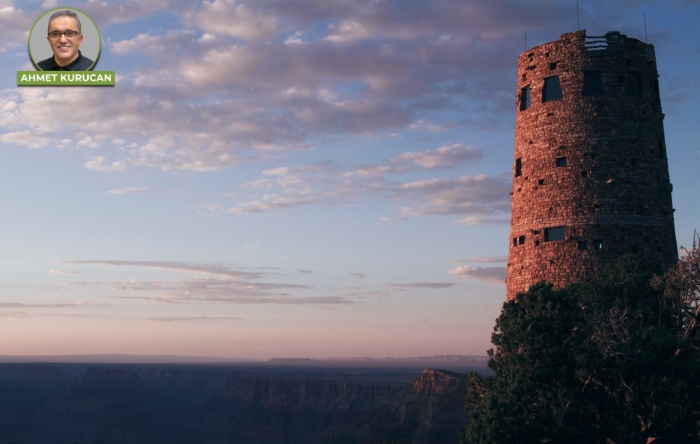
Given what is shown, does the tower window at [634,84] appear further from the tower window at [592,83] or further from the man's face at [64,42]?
the man's face at [64,42]

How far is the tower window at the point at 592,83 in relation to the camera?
172ft

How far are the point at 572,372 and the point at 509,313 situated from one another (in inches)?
186

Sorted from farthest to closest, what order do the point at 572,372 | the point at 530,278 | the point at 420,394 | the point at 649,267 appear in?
the point at 420,394 < the point at 530,278 < the point at 649,267 < the point at 572,372

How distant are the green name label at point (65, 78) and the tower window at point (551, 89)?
28259 mm

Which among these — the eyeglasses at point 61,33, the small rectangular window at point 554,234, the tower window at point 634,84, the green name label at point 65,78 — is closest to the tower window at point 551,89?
the tower window at point 634,84

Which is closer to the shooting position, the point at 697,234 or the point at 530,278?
the point at 697,234

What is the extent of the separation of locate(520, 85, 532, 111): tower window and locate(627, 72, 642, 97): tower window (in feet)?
21.3

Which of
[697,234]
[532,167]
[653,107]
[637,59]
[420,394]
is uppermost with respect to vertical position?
[637,59]

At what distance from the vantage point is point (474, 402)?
146 ft

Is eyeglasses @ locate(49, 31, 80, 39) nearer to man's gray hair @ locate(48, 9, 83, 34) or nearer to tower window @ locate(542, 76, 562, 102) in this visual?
man's gray hair @ locate(48, 9, 83, 34)

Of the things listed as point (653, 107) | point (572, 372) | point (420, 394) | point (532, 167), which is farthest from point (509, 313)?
point (420, 394)

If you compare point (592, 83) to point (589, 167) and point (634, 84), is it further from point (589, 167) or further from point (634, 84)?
point (589, 167)

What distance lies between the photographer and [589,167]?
2023 inches

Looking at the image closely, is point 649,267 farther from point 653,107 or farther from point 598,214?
point 653,107
